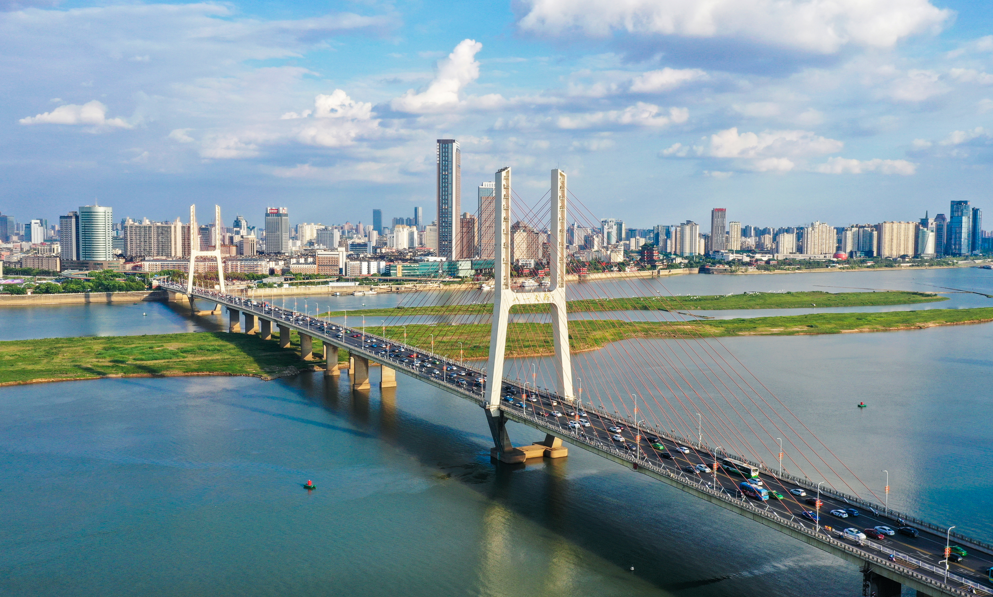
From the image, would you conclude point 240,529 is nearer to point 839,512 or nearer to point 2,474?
point 2,474

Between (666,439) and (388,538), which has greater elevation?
(666,439)

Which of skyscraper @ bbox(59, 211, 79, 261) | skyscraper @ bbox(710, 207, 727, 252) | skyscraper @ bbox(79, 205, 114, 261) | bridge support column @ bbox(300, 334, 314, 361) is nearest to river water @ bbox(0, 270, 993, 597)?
bridge support column @ bbox(300, 334, 314, 361)

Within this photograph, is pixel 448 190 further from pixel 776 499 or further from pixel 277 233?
pixel 776 499

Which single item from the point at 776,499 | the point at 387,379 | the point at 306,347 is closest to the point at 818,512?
the point at 776,499

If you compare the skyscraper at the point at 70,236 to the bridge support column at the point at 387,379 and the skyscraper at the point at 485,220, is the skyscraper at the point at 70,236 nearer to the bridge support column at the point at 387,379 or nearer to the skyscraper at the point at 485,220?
the skyscraper at the point at 485,220

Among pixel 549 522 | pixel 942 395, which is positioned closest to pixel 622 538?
pixel 549 522

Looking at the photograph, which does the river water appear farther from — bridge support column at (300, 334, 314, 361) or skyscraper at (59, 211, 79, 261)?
skyscraper at (59, 211, 79, 261)
